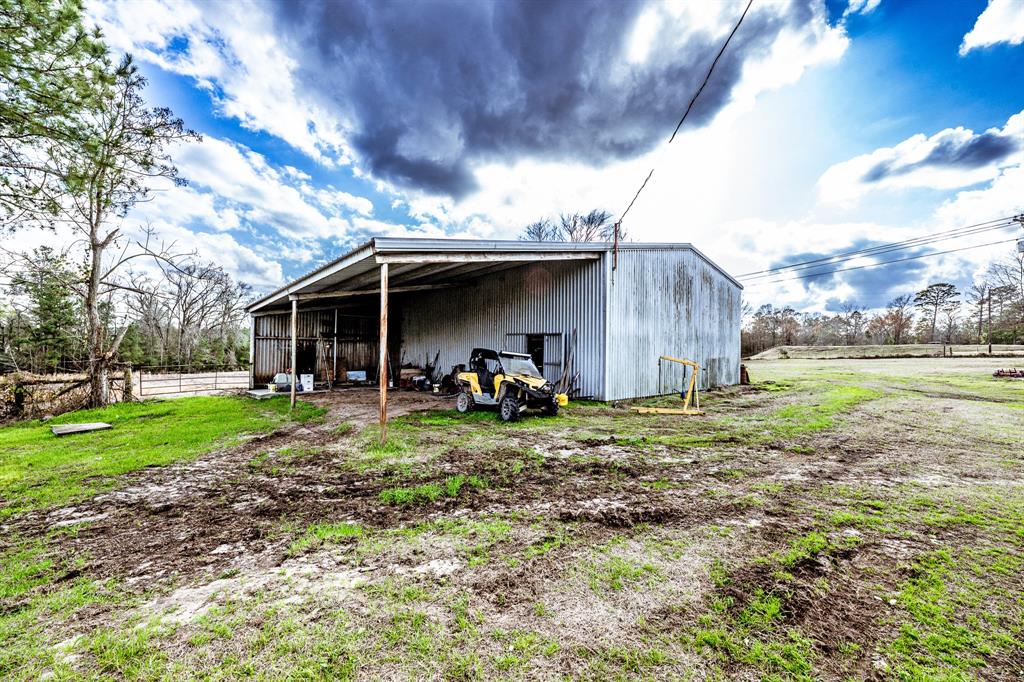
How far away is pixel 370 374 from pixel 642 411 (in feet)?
42.9

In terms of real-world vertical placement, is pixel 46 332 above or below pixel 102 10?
below

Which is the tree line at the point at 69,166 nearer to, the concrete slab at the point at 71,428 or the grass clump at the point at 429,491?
the concrete slab at the point at 71,428

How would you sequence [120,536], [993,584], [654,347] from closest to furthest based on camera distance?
[993,584], [120,536], [654,347]

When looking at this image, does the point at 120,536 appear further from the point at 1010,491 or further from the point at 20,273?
the point at 20,273

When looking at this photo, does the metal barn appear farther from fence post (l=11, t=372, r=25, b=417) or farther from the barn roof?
fence post (l=11, t=372, r=25, b=417)

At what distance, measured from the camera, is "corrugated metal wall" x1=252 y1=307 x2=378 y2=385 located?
1587 centimetres

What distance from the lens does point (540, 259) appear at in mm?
10078

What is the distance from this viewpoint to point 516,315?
13188mm

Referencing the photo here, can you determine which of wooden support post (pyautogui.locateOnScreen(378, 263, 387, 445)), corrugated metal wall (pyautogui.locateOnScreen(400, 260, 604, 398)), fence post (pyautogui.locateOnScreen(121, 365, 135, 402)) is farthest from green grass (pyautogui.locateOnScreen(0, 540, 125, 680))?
fence post (pyautogui.locateOnScreen(121, 365, 135, 402))

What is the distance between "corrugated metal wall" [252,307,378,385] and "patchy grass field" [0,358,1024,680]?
10.1 meters

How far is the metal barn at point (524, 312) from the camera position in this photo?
33.1ft

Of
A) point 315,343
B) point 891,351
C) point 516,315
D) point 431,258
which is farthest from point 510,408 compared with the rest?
point 891,351

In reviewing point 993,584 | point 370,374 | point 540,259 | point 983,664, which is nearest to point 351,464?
point 983,664

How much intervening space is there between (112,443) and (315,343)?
10.2 m
